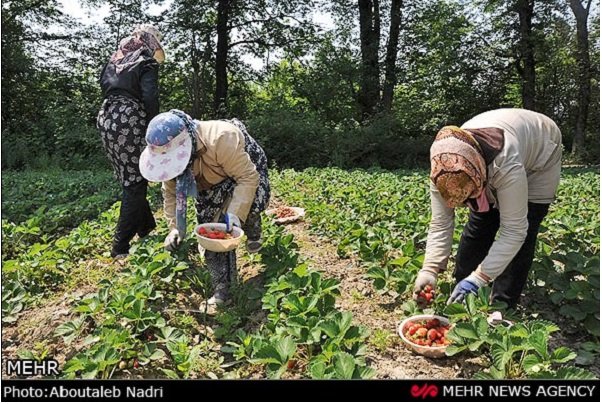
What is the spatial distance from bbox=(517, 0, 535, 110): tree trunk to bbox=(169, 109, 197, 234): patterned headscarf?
1602 cm

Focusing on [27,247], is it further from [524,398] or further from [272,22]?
[272,22]

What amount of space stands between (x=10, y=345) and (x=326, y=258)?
2.35 m

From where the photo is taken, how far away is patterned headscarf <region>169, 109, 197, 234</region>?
291cm

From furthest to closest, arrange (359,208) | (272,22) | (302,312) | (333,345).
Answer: (272,22)
(359,208)
(302,312)
(333,345)

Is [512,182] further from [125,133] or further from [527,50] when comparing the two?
[527,50]

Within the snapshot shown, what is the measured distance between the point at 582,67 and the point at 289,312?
676 inches

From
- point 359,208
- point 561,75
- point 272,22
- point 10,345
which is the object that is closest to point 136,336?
point 10,345

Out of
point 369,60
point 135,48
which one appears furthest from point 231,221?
point 369,60

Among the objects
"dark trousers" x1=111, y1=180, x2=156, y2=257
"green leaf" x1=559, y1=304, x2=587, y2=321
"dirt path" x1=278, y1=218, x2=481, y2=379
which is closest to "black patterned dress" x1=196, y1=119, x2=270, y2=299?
"dirt path" x1=278, y1=218, x2=481, y2=379

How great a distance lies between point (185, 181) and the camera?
120 inches

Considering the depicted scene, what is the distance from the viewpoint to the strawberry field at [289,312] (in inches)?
93.6

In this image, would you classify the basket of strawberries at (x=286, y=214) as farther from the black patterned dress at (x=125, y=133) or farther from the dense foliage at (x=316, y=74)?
the dense foliage at (x=316, y=74)

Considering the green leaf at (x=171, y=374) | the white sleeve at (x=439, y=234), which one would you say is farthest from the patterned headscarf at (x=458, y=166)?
the green leaf at (x=171, y=374)

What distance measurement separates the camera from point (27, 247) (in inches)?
192
